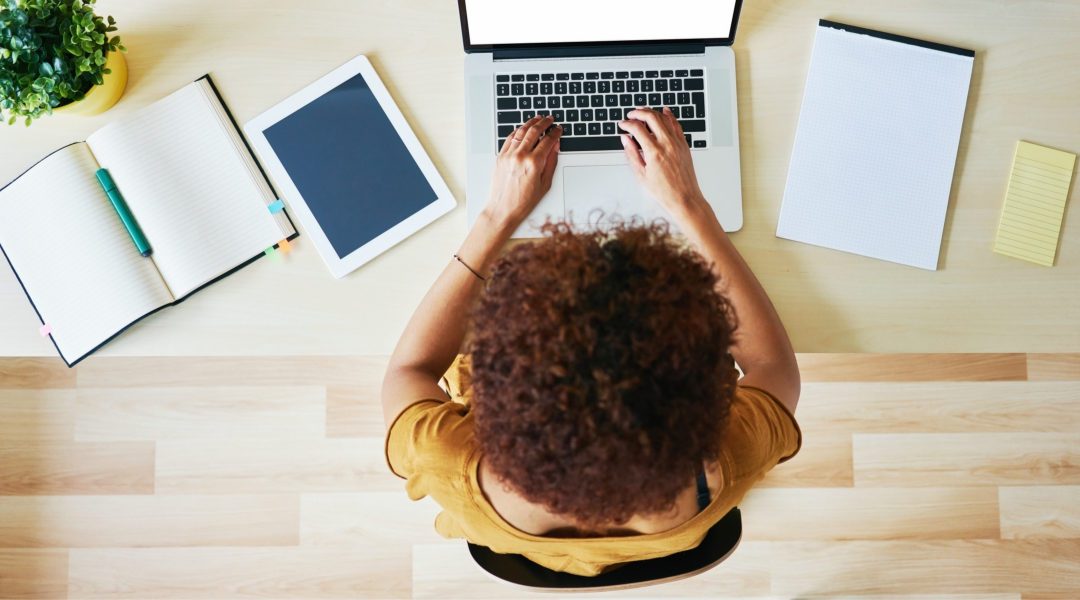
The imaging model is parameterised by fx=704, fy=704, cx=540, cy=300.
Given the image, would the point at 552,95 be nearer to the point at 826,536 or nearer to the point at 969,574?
the point at 826,536

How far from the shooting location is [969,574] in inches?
61.9

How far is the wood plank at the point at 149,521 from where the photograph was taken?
1567 mm

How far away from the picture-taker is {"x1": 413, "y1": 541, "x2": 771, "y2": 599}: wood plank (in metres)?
1.55

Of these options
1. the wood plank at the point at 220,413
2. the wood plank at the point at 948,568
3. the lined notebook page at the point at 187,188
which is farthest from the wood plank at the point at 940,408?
the lined notebook page at the point at 187,188

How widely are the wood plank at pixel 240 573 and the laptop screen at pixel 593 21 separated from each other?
1.12m

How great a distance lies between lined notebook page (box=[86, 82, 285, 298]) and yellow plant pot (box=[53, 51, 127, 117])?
0.04 m

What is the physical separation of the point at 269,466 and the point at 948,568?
1.53 metres

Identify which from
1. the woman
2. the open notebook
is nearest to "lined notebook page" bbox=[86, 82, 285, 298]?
the open notebook

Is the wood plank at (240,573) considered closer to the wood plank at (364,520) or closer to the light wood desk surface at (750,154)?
the wood plank at (364,520)

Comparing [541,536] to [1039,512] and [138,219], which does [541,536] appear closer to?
[138,219]

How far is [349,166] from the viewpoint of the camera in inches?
39.1

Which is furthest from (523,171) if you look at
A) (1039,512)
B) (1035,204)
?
(1039,512)

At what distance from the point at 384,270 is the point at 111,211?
38 cm

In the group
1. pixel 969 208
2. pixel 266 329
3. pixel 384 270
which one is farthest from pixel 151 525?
pixel 969 208
